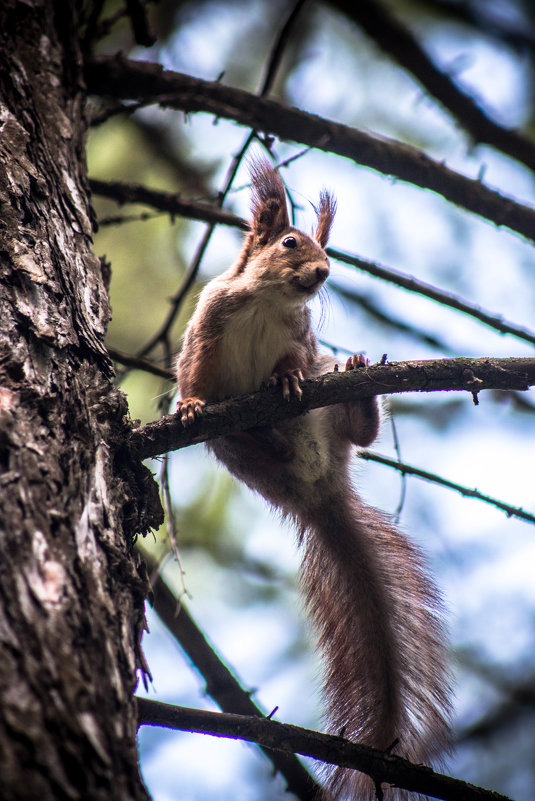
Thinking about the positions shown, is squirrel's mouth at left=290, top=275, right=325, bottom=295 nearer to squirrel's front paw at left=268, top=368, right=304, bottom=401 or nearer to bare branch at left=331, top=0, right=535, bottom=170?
squirrel's front paw at left=268, top=368, right=304, bottom=401

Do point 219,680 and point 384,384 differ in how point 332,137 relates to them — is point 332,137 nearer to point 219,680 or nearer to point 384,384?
point 384,384

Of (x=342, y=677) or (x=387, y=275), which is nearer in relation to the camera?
(x=342, y=677)

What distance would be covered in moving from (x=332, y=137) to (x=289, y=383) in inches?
52.0

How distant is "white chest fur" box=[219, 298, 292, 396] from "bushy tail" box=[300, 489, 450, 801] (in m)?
0.62

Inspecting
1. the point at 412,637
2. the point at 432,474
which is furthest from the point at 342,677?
the point at 432,474

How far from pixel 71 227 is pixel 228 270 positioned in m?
1.30

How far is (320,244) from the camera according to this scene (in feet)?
11.4

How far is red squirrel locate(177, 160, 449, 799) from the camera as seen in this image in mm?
2438

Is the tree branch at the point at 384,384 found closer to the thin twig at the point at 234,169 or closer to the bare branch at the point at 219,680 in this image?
the bare branch at the point at 219,680

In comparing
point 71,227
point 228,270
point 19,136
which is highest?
point 228,270

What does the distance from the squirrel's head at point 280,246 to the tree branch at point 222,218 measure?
12cm

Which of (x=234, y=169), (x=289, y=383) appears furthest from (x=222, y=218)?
(x=289, y=383)

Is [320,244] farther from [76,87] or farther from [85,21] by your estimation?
[85,21]

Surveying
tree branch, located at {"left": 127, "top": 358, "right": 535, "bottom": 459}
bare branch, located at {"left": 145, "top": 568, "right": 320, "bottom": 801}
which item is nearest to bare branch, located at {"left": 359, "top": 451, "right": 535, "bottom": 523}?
tree branch, located at {"left": 127, "top": 358, "right": 535, "bottom": 459}
